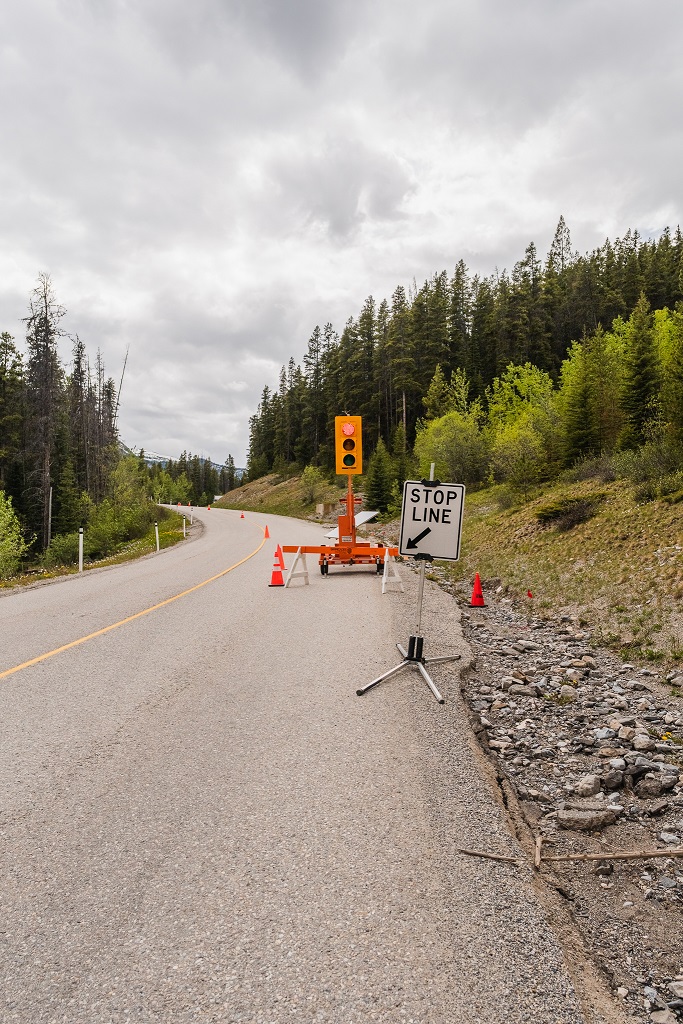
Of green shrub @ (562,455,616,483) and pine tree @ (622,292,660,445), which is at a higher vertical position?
pine tree @ (622,292,660,445)

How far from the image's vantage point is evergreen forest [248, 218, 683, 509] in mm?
25844

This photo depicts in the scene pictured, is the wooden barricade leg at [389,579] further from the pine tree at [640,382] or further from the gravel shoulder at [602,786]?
the pine tree at [640,382]

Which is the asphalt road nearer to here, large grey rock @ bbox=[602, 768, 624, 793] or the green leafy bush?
large grey rock @ bbox=[602, 768, 624, 793]

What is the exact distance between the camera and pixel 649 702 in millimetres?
5898

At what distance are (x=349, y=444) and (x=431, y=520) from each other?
7.23 m

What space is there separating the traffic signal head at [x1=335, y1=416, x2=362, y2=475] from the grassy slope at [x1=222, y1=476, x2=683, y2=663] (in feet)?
14.6

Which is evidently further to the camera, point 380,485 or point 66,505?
point 66,505

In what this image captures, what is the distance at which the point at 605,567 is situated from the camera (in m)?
11.7

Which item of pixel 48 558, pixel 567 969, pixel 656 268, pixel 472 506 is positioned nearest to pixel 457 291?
pixel 656 268

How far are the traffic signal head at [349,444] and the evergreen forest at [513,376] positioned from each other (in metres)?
8.23

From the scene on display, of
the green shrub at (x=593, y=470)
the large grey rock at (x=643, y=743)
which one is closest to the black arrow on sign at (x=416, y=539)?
the large grey rock at (x=643, y=743)

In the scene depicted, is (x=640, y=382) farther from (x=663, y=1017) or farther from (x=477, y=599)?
(x=663, y=1017)

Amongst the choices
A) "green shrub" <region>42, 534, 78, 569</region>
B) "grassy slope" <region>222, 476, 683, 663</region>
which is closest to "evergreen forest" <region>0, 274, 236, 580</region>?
"green shrub" <region>42, 534, 78, 569</region>

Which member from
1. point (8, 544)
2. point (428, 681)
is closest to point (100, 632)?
point (428, 681)
